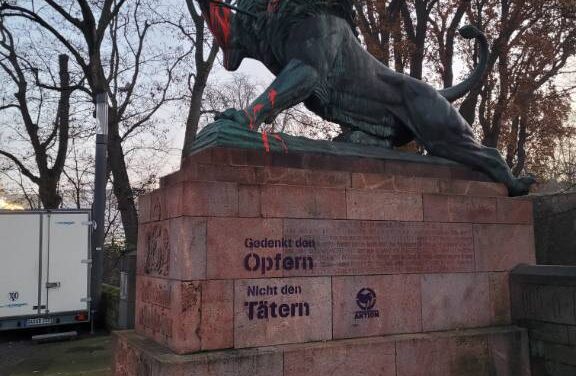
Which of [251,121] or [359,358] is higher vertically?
[251,121]

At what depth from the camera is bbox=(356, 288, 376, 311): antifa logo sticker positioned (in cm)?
573

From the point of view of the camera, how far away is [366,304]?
18.9 feet

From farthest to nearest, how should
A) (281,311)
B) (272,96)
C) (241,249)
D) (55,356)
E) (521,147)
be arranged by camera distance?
1. (521,147)
2. (55,356)
3. (272,96)
4. (281,311)
5. (241,249)

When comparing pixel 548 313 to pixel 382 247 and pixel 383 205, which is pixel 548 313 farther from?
pixel 383 205

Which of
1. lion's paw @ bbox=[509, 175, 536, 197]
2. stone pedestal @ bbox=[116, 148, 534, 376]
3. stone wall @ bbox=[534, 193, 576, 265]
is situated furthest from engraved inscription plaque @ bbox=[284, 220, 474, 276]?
stone wall @ bbox=[534, 193, 576, 265]

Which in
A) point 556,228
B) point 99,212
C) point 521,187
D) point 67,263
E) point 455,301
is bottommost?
point 455,301

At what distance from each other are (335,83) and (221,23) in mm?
1586

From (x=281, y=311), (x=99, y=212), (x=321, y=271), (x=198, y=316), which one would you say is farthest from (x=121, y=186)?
(x=198, y=316)

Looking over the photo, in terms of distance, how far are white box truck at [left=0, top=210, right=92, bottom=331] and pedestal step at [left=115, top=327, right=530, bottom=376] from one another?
798 cm

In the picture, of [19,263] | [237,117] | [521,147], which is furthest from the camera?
[521,147]

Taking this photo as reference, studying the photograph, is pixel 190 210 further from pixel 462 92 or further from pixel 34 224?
pixel 34 224

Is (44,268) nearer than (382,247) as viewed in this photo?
No

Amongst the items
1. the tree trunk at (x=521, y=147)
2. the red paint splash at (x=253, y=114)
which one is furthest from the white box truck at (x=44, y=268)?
the tree trunk at (x=521, y=147)

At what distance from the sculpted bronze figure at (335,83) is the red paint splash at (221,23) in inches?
0.5
